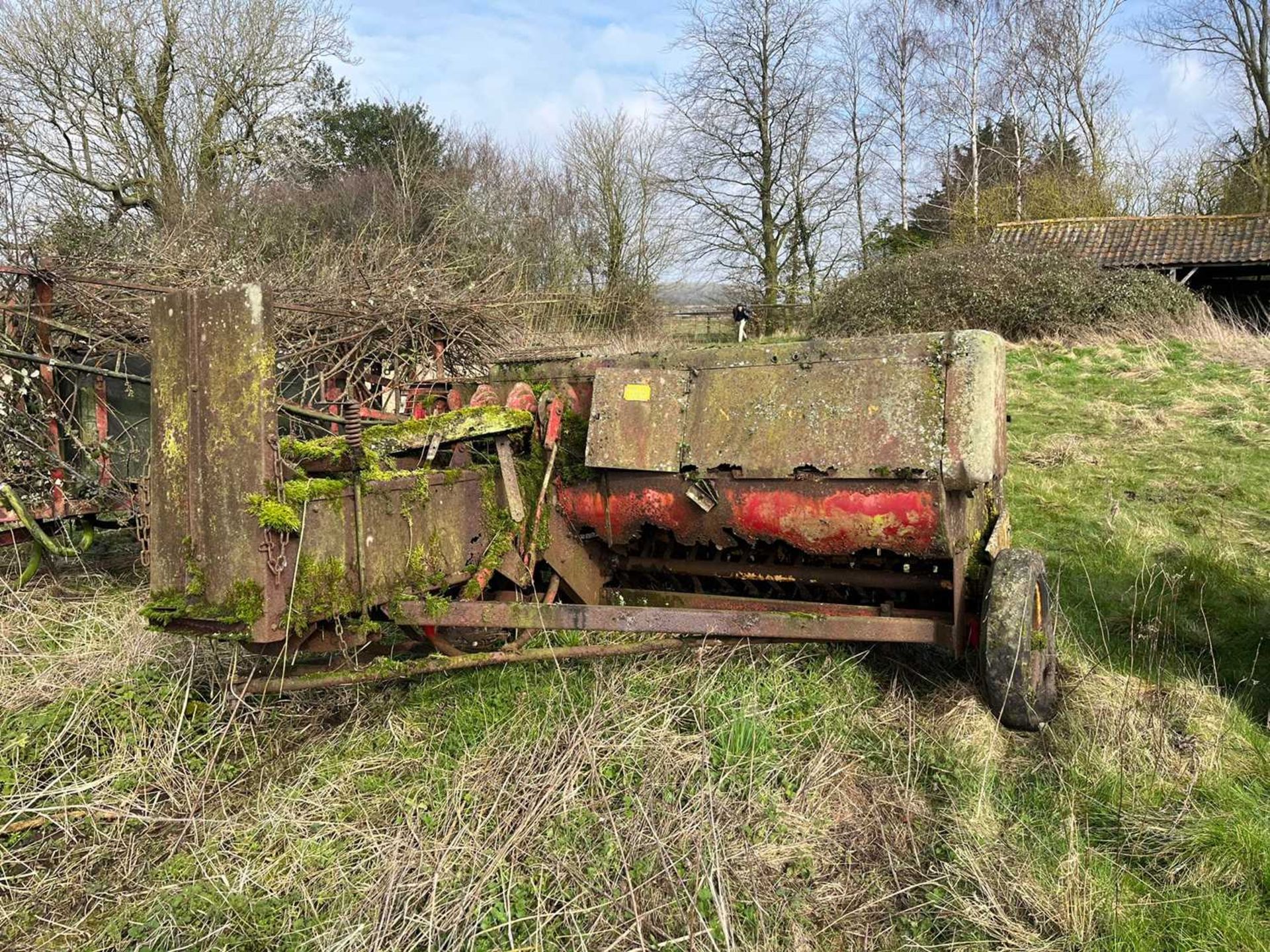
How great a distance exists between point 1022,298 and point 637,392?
12.8m

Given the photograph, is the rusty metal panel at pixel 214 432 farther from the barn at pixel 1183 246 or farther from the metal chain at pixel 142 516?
the barn at pixel 1183 246

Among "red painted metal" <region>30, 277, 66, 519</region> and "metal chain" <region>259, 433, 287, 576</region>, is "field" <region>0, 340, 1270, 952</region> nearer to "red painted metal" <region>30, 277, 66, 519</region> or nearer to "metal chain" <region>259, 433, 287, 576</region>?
"red painted metal" <region>30, 277, 66, 519</region>

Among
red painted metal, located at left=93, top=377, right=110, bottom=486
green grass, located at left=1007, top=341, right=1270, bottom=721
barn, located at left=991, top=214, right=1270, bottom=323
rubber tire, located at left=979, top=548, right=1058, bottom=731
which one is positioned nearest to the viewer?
rubber tire, located at left=979, top=548, right=1058, bottom=731

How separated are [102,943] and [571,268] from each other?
2277 centimetres

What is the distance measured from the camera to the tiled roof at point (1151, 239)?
17000 mm

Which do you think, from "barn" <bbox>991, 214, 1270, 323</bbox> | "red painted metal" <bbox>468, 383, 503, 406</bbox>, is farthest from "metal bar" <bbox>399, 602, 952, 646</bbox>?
"barn" <bbox>991, 214, 1270, 323</bbox>

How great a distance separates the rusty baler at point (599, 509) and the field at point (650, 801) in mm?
330

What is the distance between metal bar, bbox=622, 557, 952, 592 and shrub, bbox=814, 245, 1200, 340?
1172cm

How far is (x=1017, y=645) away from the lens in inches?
131

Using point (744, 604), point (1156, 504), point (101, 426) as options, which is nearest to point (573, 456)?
point (744, 604)

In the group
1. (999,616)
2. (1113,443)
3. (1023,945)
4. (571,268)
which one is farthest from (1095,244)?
(1023,945)

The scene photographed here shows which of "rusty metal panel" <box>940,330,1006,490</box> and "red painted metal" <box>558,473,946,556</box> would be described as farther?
"red painted metal" <box>558,473,946,556</box>

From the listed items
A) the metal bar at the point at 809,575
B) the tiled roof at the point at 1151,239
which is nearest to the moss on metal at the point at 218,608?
the metal bar at the point at 809,575

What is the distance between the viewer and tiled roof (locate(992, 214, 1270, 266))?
17.0 metres
